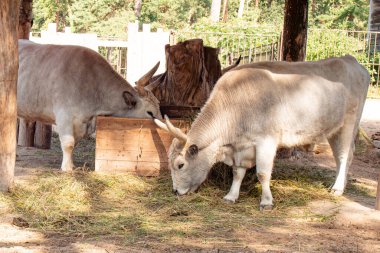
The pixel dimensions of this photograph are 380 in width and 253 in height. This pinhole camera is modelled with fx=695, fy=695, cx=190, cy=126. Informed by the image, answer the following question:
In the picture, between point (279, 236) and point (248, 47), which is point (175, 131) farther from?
point (248, 47)

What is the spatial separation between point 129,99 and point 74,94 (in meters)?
0.73

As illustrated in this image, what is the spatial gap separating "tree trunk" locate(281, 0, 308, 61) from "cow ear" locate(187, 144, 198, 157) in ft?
11.3

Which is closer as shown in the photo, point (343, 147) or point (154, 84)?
point (343, 147)

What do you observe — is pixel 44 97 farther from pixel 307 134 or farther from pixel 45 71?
pixel 307 134

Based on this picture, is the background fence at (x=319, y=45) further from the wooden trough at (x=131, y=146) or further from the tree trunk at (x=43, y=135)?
the wooden trough at (x=131, y=146)

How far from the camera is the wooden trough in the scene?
8.92 m

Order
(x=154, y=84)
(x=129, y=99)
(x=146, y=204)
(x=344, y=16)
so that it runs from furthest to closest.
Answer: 1. (x=344, y=16)
2. (x=154, y=84)
3. (x=129, y=99)
4. (x=146, y=204)

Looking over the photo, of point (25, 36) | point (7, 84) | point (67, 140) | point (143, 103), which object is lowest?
point (67, 140)

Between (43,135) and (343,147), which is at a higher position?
(343,147)

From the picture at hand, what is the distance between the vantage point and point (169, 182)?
28.1 ft

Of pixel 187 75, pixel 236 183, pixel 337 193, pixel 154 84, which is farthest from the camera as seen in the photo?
pixel 154 84

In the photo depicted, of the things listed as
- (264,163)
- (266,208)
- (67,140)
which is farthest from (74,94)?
(266,208)

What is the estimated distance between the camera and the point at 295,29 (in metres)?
10.7

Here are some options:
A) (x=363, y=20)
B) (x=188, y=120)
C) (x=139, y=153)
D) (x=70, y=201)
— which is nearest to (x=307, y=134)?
(x=188, y=120)
